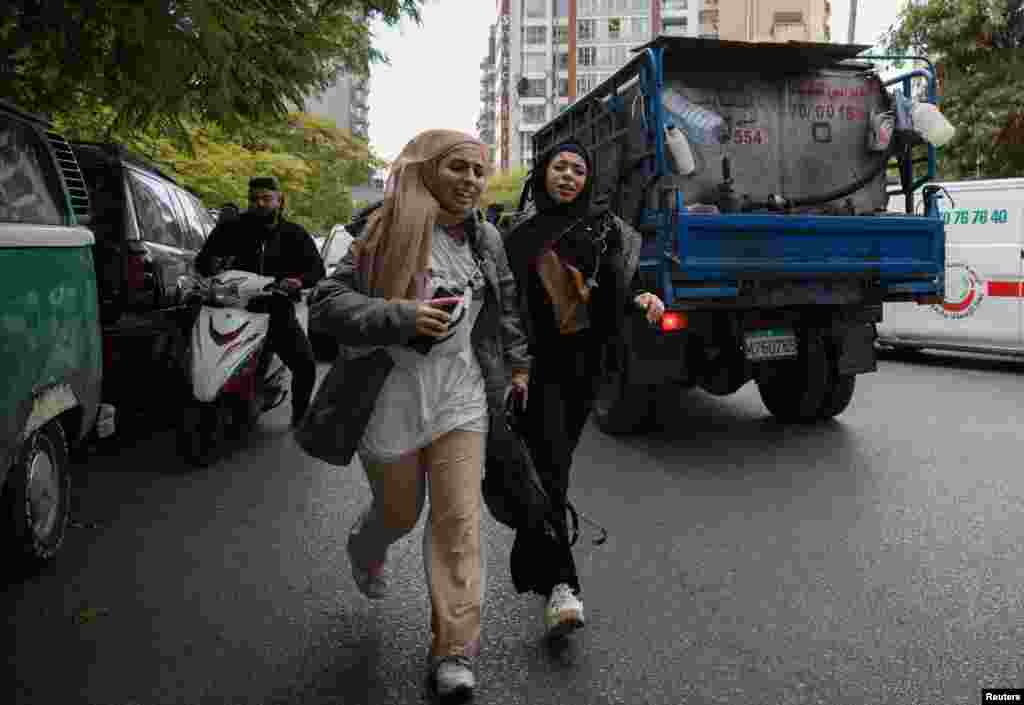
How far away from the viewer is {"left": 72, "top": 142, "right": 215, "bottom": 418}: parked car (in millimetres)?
6250

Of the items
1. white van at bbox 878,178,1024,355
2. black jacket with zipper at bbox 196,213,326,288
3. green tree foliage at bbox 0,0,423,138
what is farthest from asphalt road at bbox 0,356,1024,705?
white van at bbox 878,178,1024,355

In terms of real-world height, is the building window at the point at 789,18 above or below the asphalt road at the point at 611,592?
above

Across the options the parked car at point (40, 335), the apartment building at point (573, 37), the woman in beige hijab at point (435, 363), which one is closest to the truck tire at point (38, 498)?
the parked car at point (40, 335)

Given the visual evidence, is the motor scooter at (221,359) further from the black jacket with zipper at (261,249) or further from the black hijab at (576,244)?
the black hijab at (576,244)

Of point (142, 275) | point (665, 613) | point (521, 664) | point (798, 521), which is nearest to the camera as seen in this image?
point (521, 664)

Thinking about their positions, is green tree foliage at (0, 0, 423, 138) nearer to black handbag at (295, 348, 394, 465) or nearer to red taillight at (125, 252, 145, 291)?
red taillight at (125, 252, 145, 291)

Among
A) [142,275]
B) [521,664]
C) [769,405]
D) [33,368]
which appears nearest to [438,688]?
[521,664]

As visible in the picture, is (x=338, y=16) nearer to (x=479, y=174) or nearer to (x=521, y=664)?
(x=479, y=174)

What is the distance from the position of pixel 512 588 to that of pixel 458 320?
148 centimetres

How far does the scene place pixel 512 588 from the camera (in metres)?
3.88

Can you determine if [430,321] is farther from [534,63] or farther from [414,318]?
[534,63]

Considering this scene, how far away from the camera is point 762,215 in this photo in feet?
20.9

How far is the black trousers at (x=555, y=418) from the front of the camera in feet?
11.2

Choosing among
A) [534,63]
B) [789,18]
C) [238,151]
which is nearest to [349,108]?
[534,63]
